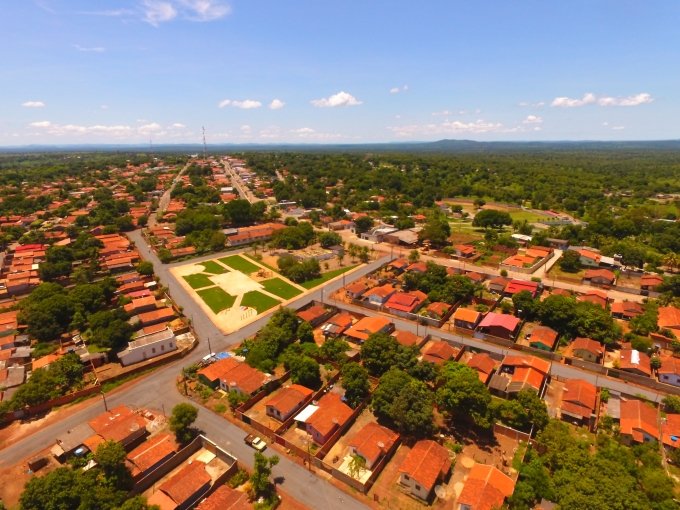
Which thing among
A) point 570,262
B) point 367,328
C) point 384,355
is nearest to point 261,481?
point 384,355

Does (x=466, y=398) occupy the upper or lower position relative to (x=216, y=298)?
upper

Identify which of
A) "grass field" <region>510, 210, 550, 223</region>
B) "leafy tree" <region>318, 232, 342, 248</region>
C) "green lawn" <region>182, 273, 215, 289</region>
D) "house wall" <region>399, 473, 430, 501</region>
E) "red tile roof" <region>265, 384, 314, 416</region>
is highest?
"leafy tree" <region>318, 232, 342, 248</region>

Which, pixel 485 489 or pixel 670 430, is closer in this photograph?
pixel 485 489

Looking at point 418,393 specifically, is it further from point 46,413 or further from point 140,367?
point 46,413

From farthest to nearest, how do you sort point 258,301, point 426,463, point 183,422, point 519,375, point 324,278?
point 324,278 → point 258,301 → point 519,375 → point 183,422 → point 426,463

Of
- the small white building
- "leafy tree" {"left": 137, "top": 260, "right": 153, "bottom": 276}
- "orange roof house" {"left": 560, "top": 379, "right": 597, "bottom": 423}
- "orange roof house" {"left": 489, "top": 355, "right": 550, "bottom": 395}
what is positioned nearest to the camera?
"orange roof house" {"left": 560, "top": 379, "right": 597, "bottom": 423}

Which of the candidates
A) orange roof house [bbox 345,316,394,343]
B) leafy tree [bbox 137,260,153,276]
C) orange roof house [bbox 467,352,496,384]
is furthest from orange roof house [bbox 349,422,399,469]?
leafy tree [bbox 137,260,153,276]

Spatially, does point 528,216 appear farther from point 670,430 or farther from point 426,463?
point 426,463

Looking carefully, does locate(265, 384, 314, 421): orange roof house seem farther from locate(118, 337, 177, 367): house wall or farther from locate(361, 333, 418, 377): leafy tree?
locate(118, 337, 177, 367): house wall
